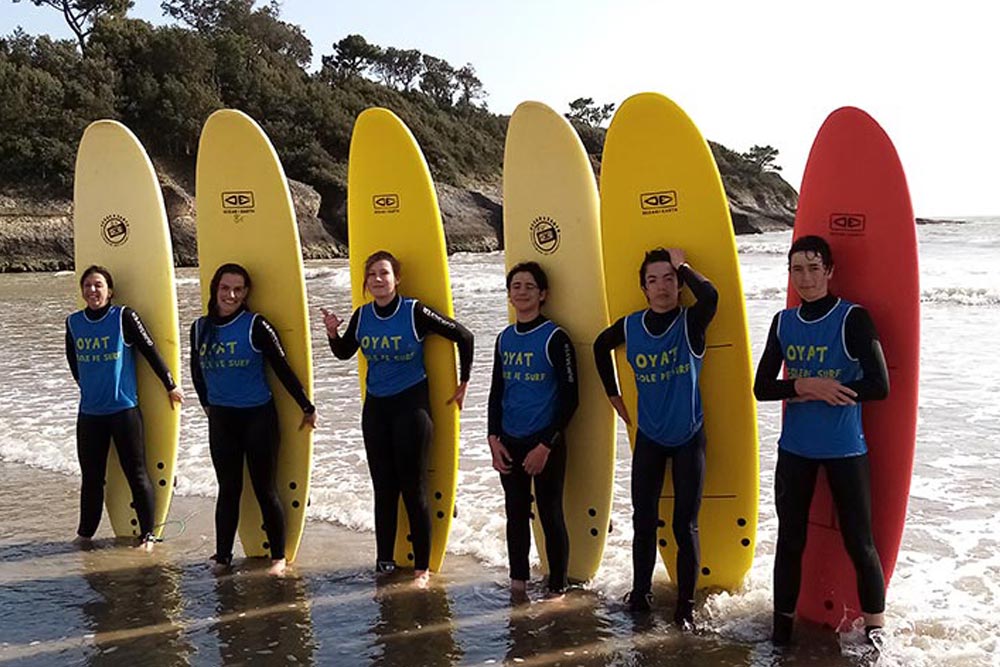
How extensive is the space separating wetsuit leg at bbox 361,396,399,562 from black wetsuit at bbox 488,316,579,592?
48 centimetres

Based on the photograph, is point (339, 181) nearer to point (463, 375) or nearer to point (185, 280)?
point (185, 280)

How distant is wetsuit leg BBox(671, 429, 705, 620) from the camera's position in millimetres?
3322

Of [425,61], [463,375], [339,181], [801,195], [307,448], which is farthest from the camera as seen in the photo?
[425,61]

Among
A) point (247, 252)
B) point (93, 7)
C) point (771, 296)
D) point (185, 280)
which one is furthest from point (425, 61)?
point (247, 252)

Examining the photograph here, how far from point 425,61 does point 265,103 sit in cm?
2774

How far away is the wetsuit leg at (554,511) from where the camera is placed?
3602 millimetres

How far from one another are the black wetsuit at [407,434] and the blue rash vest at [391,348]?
0.02 metres

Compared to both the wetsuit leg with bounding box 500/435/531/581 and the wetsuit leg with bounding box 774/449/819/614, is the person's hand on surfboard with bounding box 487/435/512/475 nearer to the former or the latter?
the wetsuit leg with bounding box 500/435/531/581

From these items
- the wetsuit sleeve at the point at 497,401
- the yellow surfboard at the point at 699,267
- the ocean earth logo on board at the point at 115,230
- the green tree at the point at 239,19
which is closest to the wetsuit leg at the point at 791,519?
the yellow surfboard at the point at 699,267

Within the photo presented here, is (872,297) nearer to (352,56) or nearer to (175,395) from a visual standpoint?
(175,395)

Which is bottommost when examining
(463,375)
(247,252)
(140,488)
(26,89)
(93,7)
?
(140,488)

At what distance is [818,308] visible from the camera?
10.0 ft

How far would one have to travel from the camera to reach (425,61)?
66250 millimetres

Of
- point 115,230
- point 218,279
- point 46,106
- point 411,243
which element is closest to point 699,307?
point 411,243
